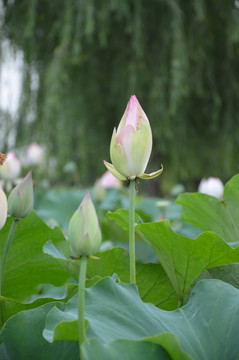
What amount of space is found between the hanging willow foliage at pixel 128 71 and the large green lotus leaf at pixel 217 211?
243 cm

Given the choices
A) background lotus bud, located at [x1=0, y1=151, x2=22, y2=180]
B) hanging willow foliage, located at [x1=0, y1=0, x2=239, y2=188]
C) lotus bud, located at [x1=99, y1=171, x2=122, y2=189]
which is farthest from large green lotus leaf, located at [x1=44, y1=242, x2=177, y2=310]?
hanging willow foliage, located at [x1=0, y1=0, x2=239, y2=188]

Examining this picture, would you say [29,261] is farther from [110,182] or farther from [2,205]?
[110,182]

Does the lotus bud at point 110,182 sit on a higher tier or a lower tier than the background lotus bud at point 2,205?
lower

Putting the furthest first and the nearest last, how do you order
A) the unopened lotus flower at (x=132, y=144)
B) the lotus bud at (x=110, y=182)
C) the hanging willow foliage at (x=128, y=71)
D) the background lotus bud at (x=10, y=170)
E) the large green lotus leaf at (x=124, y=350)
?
the hanging willow foliage at (x=128, y=71) → the lotus bud at (x=110, y=182) → the background lotus bud at (x=10, y=170) → the unopened lotus flower at (x=132, y=144) → the large green lotus leaf at (x=124, y=350)

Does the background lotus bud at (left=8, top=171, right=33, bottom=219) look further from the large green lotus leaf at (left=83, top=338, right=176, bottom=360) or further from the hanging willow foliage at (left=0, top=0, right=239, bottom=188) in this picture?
the hanging willow foliage at (left=0, top=0, right=239, bottom=188)

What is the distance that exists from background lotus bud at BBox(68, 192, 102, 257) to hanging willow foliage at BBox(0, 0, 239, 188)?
9.00 ft

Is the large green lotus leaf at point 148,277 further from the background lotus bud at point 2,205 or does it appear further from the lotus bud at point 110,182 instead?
the lotus bud at point 110,182

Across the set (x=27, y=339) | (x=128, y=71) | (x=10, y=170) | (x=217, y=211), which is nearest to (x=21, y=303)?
(x=27, y=339)

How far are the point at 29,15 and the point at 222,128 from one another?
184cm

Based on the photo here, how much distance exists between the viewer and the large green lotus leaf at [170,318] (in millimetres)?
362

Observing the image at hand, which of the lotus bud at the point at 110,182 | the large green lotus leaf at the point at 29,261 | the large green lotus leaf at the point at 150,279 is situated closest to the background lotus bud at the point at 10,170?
the lotus bud at the point at 110,182

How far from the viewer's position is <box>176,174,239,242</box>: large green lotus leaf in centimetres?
61

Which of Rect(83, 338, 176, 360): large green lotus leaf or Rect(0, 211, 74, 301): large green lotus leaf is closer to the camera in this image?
Rect(83, 338, 176, 360): large green lotus leaf

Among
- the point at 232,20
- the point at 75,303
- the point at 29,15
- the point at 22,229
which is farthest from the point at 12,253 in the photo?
the point at 232,20
